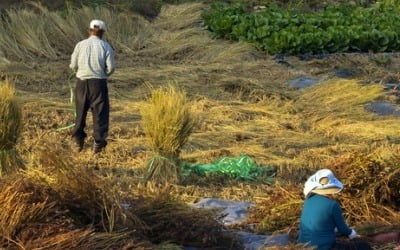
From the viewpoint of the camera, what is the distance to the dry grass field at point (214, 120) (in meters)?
7.02

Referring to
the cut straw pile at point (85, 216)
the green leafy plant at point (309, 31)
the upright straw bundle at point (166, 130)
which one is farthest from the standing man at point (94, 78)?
the green leafy plant at point (309, 31)

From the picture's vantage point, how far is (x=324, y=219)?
607 centimetres

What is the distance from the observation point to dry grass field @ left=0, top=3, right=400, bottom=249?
23.0ft

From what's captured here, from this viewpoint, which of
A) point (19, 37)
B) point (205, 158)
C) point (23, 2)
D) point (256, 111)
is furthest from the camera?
point (23, 2)

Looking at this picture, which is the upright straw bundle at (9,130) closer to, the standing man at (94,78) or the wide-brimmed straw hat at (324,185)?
the standing man at (94,78)

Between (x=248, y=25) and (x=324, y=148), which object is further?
(x=248, y=25)

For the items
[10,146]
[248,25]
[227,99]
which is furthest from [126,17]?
[10,146]

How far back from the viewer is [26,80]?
45.5ft

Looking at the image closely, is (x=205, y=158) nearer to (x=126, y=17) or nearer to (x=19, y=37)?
(x=19, y=37)

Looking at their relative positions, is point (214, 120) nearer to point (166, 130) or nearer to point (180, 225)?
point (166, 130)

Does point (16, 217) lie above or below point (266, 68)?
above

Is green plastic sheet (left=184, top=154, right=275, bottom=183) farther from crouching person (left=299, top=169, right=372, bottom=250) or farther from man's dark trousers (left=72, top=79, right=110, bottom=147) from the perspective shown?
crouching person (left=299, top=169, right=372, bottom=250)

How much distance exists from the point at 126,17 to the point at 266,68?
454 centimetres

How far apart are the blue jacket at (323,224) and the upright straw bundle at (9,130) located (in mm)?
3143
